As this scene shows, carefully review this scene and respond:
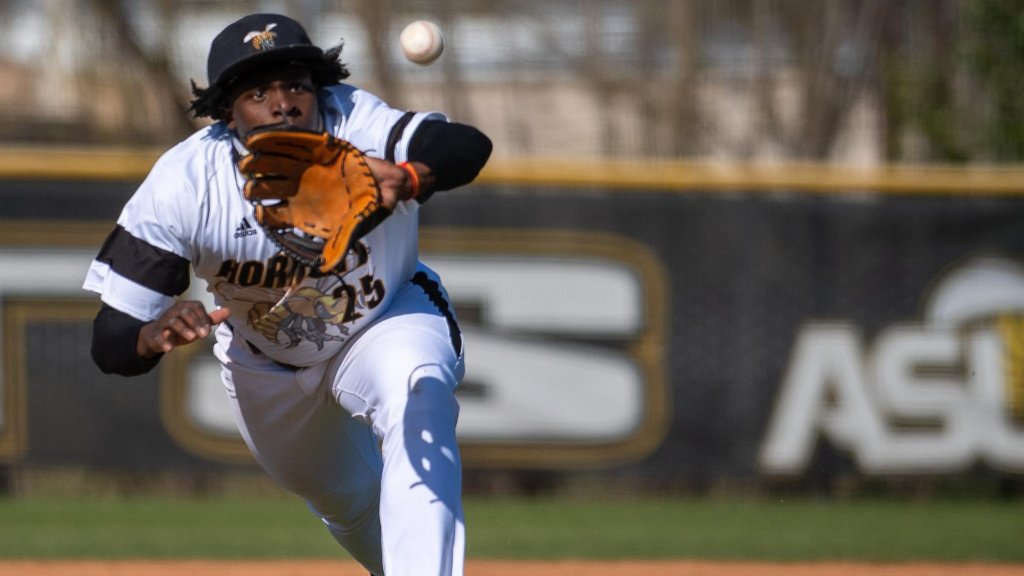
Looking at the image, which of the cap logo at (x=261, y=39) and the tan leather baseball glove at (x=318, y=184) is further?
the cap logo at (x=261, y=39)

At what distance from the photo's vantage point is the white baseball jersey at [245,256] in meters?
3.14

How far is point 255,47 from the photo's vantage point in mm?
3127

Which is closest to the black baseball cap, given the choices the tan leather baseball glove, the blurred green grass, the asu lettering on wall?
the tan leather baseball glove

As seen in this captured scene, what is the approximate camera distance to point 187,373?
7.43 metres

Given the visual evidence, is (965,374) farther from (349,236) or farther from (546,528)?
(349,236)

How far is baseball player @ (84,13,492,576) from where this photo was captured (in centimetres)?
309

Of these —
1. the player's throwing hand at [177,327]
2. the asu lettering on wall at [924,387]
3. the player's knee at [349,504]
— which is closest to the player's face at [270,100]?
the player's throwing hand at [177,327]

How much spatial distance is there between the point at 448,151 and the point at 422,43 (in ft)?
1.17

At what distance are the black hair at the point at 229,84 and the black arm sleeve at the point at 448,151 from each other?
0.85ft

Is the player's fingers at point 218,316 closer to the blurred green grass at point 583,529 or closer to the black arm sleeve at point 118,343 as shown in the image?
the black arm sleeve at point 118,343

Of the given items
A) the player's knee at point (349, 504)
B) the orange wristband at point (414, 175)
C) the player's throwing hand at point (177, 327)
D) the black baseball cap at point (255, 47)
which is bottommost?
the player's knee at point (349, 504)

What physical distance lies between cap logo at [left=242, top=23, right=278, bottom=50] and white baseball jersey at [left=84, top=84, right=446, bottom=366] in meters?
0.28

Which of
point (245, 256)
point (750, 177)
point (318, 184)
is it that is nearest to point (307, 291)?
point (245, 256)

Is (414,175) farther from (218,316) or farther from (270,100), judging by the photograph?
(218,316)
